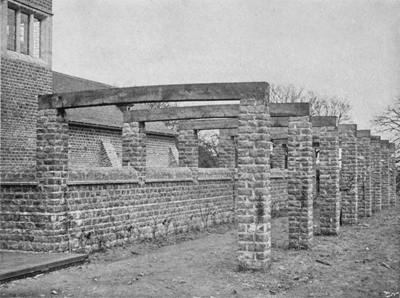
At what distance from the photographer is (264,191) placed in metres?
9.80

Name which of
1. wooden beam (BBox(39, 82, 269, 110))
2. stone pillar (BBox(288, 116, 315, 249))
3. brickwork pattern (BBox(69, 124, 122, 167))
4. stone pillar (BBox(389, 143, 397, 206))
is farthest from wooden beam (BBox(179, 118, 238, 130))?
stone pillar (BBox(389, 143, 397, 206))

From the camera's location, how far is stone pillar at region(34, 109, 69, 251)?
1077 cm

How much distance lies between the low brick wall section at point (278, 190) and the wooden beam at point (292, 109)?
41.0 ft

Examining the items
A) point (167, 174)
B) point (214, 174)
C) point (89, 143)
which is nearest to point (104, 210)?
point (167, 174)

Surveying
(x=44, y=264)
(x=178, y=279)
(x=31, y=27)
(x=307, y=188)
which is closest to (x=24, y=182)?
(x=44, y=264)

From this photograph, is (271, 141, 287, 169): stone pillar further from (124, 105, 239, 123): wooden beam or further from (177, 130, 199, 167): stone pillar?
(124, 105, 239, 123): wooden beam

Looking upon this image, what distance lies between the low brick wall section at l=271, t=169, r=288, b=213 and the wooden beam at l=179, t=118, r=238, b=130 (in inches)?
272

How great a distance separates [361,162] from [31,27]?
13.9m

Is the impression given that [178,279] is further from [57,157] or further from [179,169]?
[179,169]

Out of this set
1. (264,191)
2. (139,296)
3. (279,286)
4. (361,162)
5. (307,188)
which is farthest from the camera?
(361,162)

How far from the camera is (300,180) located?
12688 millimetres

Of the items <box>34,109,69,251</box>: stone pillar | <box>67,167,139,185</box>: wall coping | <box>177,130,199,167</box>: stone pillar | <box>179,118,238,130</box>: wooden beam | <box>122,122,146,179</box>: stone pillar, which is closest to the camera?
<box>34,109,69,251</box>: stone pillar

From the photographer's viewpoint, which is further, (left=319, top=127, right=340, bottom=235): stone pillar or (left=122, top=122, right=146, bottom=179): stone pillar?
(left=319, top=127, right=340, bottom=235): stone pillar

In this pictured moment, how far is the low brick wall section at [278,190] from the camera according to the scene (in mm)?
24859
